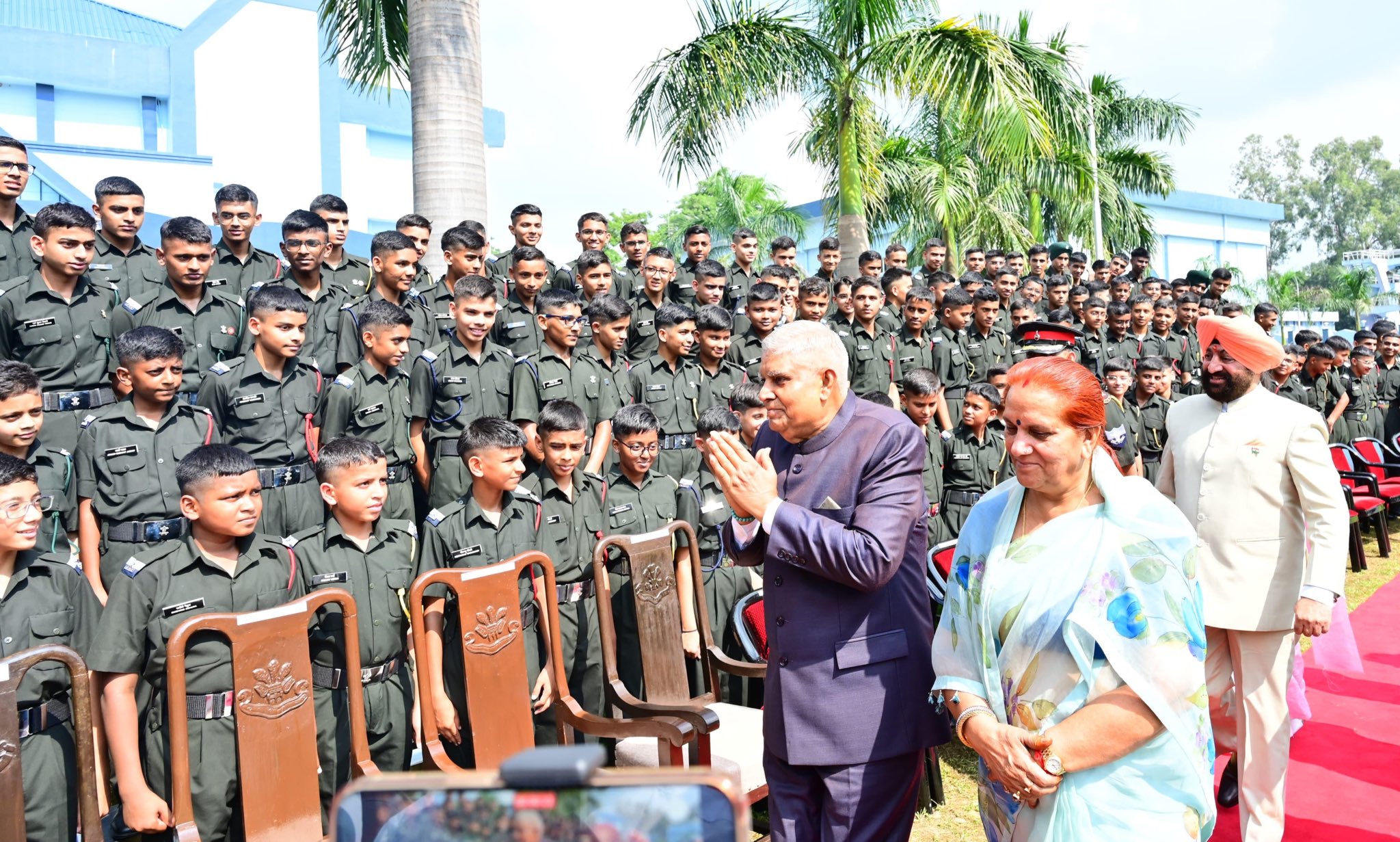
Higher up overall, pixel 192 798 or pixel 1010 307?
pixel 1010 307

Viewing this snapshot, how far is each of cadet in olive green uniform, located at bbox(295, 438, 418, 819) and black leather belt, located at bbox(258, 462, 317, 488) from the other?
50.7 inches

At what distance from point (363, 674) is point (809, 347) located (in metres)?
2.08

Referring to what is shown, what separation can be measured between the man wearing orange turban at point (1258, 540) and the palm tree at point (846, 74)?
22.4ft

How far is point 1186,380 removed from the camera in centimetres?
987

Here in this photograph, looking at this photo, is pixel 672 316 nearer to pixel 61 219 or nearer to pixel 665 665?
pixel 665 665

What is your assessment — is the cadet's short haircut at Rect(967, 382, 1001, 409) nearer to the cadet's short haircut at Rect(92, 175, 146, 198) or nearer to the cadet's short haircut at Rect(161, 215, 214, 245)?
→ the cadet's short haircut at Rect(161, 215, 214, 245)

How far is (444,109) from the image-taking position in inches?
283

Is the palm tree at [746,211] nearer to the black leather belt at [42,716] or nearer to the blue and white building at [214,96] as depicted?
the blue and white building at [214,96]

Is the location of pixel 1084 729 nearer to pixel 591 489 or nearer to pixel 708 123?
pixel 591 489

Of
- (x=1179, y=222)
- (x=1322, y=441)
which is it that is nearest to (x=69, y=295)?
(x=1322, y=441)

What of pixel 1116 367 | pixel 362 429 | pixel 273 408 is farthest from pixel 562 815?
pixel 1116 367

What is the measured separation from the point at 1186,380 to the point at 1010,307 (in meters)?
1.90

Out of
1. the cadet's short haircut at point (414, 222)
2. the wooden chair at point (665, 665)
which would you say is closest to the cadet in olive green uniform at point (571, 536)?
the wooden chair at point (665, 665)

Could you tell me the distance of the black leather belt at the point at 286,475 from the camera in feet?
15.8
